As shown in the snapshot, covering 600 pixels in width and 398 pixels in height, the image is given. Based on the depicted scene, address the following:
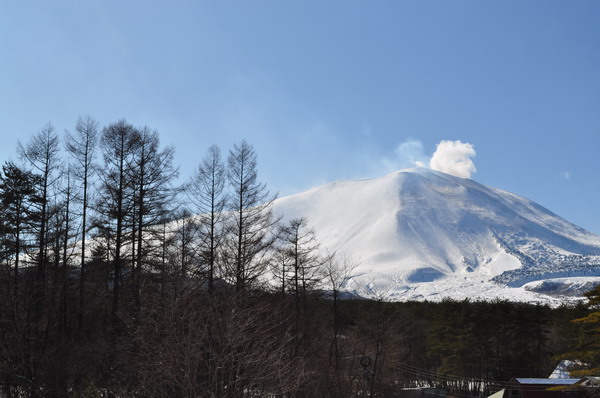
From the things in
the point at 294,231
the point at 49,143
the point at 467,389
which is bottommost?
the point at 467,389

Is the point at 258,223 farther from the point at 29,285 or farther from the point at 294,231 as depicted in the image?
the point at 29,285

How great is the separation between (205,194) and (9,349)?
12.9 metres

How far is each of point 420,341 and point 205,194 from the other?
52.7 metres

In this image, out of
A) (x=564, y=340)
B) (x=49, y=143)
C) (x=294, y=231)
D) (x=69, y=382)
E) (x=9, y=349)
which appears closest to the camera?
(x=9, y=349)

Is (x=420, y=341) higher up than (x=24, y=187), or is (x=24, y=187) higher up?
(x=24, y=187)

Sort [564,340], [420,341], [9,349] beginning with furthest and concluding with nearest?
[420,341] < [564,340] < [9,349]

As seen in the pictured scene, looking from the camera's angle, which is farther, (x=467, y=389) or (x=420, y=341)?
(x=420, y=341)

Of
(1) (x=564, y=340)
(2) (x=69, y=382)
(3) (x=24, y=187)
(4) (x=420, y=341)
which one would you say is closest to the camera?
(2) (x=69, y=382)

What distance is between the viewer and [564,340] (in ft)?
198

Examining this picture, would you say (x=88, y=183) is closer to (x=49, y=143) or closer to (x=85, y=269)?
(x=49, y=143)

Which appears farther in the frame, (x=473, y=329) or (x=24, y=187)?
(x=473, y=329)

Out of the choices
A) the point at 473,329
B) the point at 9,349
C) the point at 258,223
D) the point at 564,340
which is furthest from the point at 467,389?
the point at 9,349

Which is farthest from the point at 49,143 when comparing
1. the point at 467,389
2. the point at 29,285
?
the point at 467,389

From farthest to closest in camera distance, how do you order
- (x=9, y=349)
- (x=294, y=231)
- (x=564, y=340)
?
1. (x=564, y=340)
2. (x=294, y=231)
3. (x=9, y=349)
